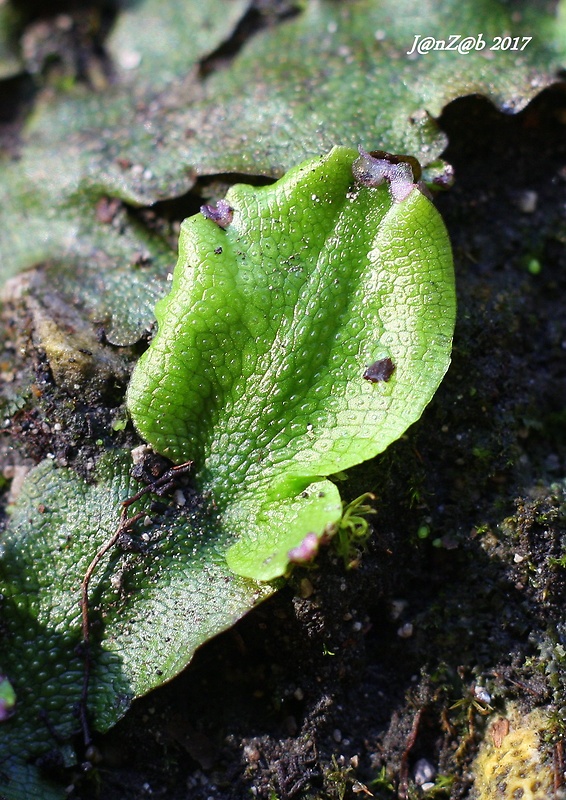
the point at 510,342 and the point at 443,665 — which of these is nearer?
the point at 443,665

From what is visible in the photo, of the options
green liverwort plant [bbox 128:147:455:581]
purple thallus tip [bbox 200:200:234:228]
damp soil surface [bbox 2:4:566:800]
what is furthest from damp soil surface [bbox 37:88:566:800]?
purple thallus tip [bbox 200:200:234:228]

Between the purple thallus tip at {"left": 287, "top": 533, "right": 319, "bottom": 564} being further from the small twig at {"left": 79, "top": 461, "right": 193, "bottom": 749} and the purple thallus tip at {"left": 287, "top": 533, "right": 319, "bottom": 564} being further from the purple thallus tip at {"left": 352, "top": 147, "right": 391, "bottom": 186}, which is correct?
the purple thallus tip at {"left": 352, "top": 147, "right": 391, "bottom": 186}

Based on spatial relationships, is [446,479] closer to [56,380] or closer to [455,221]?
[455,221]

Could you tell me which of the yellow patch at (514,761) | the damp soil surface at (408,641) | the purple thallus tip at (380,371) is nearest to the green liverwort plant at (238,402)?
the purple thallus tip at (380,371)

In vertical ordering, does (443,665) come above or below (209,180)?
below

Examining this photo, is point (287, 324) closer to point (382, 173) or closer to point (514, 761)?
point (382, 173)

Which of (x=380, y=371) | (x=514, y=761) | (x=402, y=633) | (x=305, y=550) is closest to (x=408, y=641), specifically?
(x=402, y=633)

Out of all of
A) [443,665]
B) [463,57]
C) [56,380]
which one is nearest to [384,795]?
[443,665]
